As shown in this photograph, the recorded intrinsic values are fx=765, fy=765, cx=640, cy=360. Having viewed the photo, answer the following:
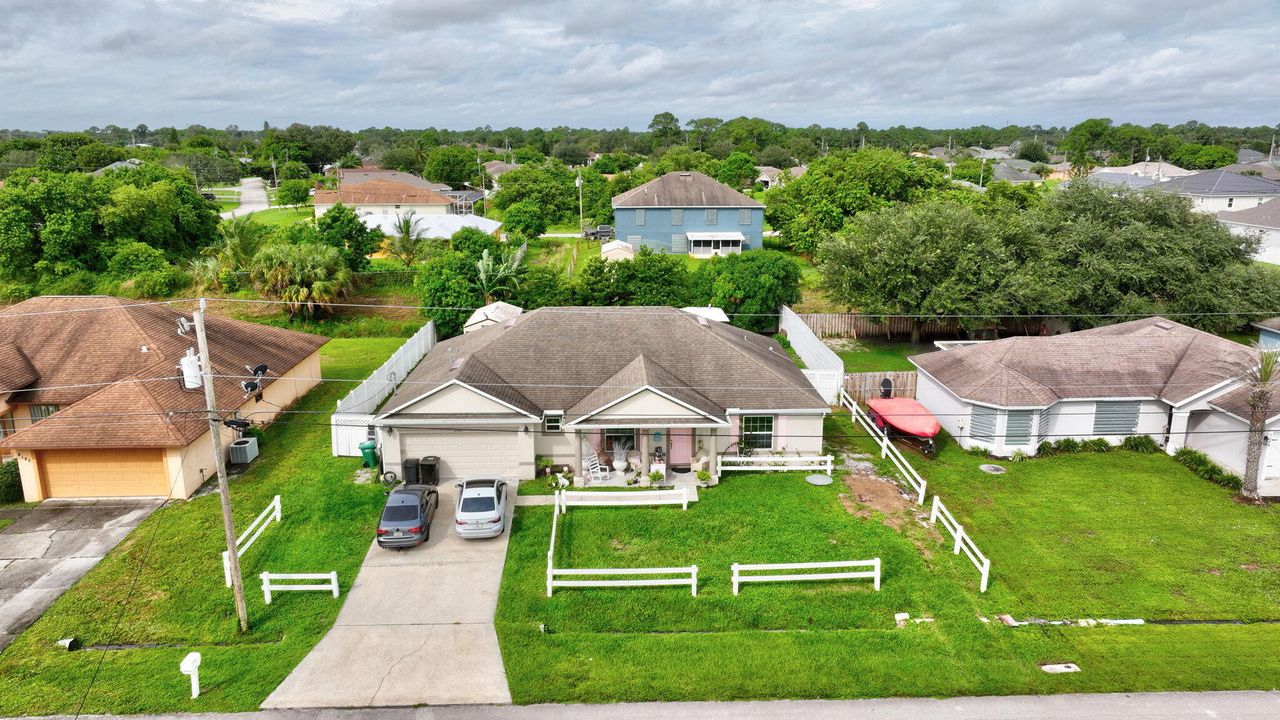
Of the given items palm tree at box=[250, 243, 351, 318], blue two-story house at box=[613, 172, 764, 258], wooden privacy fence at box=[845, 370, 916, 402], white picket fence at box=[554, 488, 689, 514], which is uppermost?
blue two-story house at box=[613, 172, 764, 258]

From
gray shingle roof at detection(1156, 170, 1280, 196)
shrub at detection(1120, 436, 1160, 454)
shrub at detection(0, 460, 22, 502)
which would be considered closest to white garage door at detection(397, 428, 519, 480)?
shrub at detection(0, 460, 22, 502)

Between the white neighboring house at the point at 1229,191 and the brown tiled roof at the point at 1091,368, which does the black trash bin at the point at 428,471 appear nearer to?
the brown tiled roof at the point at 1091,368

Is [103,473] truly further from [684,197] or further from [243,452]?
[684,197]

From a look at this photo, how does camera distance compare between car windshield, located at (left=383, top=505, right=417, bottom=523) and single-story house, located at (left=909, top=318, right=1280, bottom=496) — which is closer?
car windshield, located at (left=383, top=505, right=417, bottom=523)

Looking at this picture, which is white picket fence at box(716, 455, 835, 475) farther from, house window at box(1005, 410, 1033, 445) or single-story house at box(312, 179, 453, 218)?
single-story house at box(312, 179, 453, 218)

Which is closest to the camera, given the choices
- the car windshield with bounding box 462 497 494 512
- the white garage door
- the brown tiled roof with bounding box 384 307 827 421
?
the car windshield with bounding box 462 497 494 512

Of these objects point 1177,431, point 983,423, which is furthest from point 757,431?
point 1177,431
